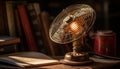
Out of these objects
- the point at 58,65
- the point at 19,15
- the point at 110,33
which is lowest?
the point at 58,65

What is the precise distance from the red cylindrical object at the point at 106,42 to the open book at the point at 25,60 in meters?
0.26

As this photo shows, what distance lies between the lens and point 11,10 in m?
1.62

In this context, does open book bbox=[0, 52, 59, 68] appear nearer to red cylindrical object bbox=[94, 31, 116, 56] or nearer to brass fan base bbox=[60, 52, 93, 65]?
brass fan base bbox=[60, 52, 93, 65]

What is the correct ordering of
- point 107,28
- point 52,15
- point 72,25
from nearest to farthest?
point 72,25 < point 52,15 < point 107,28

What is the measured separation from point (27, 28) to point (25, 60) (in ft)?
1.07

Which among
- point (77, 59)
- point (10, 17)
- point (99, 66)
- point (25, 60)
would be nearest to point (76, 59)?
point (77, 59)

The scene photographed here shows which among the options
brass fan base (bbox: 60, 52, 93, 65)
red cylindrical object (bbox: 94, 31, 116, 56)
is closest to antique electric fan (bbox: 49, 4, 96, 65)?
brass fan base (bbox: 60, 52, 93, 65)

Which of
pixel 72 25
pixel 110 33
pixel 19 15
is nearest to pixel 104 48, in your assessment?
pixel 110 33

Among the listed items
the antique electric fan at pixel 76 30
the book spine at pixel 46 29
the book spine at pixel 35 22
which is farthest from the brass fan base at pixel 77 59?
the book spine at pixel 35 22

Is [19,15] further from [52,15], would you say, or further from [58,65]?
[58,65]

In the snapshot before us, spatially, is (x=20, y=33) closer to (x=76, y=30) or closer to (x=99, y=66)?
(x=76, y=30)

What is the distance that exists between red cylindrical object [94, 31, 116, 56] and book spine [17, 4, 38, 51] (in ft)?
1.20

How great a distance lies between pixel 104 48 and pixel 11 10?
0.53 meters

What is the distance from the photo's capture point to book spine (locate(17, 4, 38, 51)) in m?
1.62
